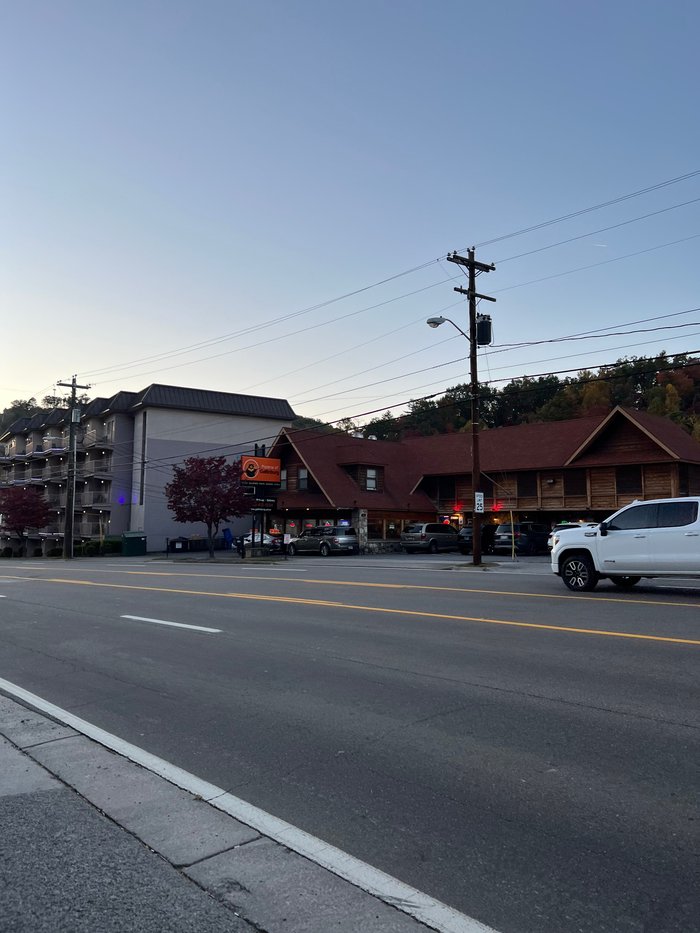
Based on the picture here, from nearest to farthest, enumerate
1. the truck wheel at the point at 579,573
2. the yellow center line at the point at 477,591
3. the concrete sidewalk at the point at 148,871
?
the concrete sidewalk at the point at 148,871 < the yellow center line at the point at 477,591 < the truck wheel at the point at 579,573

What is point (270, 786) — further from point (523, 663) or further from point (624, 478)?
point (624, 478)

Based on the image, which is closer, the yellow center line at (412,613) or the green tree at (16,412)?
the yellow center line at (412,613)

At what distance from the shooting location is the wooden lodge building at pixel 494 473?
39.8m

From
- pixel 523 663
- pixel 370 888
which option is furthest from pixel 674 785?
pixel 523 663

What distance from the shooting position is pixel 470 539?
121 ft

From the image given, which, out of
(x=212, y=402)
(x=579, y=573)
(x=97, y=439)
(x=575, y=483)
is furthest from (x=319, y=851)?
(x=97, y=439)

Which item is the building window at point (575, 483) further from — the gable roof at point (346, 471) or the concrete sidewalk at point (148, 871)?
the concrete sidewalk at point (148, 871)

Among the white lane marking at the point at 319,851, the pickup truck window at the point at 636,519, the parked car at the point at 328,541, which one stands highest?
the pickup truck window at the point at 636,519

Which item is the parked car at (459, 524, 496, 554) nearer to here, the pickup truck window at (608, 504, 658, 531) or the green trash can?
the pickup truck window at (608, 504, 658, 531)

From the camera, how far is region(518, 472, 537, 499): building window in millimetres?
43781

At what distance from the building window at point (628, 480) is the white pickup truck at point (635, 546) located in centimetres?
2560

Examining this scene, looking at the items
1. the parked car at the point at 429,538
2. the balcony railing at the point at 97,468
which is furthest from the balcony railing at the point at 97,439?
the parked car at the point at 429,538

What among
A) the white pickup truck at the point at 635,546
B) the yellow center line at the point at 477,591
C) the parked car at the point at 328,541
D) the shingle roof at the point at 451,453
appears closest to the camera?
the yellow center line at the point at 477,591

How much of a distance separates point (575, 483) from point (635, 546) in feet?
93.3
